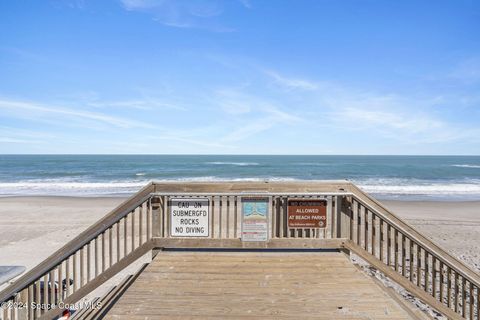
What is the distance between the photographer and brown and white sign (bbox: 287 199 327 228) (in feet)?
13.4

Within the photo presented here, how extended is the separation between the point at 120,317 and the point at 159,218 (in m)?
1.61

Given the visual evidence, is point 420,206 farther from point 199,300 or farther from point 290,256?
point 199,300

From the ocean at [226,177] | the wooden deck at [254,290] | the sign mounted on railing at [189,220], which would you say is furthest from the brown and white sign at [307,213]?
the ocean at [226,177]

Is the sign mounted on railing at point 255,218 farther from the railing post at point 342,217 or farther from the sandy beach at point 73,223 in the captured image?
the sandy beach at point 73,223

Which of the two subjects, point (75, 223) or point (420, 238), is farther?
point (75, 223)

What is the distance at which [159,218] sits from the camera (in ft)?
13.7

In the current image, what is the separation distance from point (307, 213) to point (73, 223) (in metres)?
12.4

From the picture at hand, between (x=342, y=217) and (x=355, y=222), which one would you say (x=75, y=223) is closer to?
(x=342, y=217)

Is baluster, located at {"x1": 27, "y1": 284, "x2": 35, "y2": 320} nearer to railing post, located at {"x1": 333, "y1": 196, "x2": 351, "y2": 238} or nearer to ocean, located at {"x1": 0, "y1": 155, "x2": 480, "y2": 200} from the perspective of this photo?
railing post, located at {"x1": 333, "y1": 196, "x2": 351, "y2": 238}

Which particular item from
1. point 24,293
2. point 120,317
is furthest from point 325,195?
point 24,293

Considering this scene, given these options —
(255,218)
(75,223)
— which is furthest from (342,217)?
(75,223)

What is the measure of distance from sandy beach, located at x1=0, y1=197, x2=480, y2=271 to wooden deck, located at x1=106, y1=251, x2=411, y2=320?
650cm

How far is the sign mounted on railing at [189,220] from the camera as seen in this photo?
13.6 feet

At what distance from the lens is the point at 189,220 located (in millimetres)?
4184
